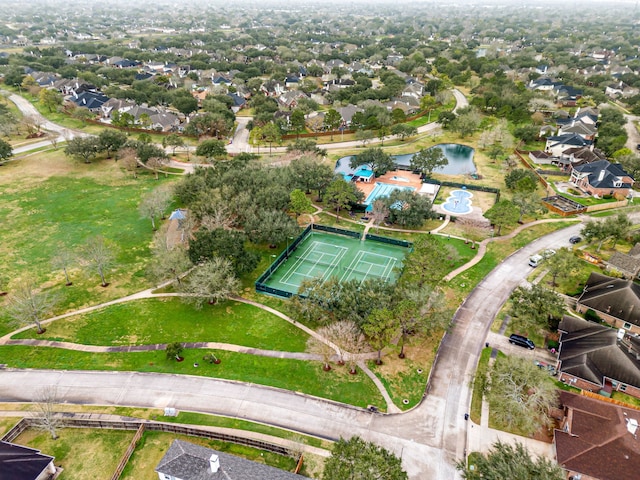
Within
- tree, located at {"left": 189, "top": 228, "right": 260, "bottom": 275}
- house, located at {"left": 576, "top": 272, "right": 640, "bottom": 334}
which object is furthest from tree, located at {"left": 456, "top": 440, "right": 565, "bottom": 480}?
tree, located at {"left": 189, "top": 228, "right": 260, "bottom": 275}

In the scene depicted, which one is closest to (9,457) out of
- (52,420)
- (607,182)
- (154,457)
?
(52,420)

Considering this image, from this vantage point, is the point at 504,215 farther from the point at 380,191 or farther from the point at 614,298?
the point at 380,191

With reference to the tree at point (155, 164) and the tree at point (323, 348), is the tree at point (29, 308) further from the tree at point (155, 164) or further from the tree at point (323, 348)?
the tree at point (155, 164)

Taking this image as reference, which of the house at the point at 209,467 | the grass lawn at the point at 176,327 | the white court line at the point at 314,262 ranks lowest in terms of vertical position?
the white court line at the point at 314,262

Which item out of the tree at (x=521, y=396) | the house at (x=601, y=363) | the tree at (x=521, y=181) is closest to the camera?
the tree at (x=521, y=396)

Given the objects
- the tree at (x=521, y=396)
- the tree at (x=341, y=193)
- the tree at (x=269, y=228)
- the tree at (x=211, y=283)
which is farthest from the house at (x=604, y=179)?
the tree at (x=211, y=283)

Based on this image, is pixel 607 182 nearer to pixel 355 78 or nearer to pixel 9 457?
pixel 9 457
